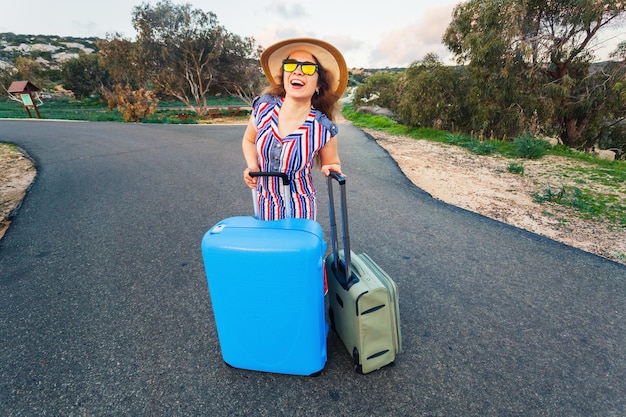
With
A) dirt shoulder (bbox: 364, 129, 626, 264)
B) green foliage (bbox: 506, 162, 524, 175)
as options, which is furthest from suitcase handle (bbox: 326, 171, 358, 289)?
green foliage (bbox: 506, 162, 524, 175)

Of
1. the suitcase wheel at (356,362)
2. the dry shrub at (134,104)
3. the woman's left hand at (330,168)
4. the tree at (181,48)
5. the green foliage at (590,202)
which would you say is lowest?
the green foliage at (590,202)

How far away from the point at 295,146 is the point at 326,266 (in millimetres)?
780

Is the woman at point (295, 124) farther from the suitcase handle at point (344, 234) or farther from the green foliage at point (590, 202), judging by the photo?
the green foliage at point (590, 202)

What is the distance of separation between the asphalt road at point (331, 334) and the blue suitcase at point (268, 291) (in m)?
0.17

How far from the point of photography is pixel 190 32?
24000mm

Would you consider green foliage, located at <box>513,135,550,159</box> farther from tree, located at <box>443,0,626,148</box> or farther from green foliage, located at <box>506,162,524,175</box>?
tree, located at <box>443,0,626,148</box>

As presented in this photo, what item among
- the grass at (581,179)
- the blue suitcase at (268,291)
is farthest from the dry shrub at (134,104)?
the blue suitcase at (268,291)

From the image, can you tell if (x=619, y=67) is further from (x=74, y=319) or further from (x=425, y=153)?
(x=74, y=319)

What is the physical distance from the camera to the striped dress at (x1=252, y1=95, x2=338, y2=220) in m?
1.78

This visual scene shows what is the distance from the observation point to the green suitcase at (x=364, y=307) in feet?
5.42

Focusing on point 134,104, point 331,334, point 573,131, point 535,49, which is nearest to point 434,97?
point 535,49

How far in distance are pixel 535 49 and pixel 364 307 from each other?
1208 cm

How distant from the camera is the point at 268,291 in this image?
1545 millimetres

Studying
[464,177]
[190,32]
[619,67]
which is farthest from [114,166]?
[190,32]
